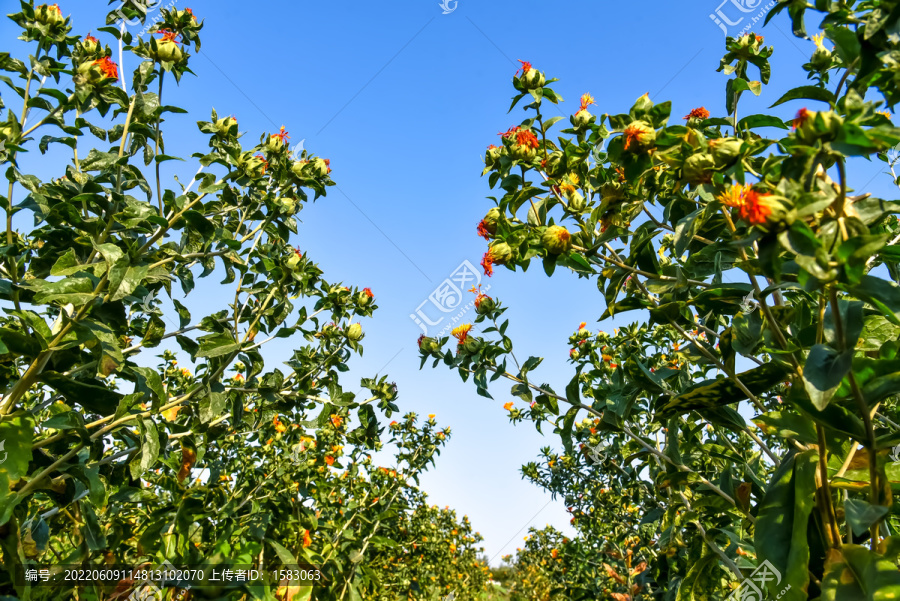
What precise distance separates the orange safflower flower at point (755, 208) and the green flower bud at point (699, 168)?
7.5 inches

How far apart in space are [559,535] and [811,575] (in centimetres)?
637

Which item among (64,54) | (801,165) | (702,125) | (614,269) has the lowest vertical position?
(801,165)

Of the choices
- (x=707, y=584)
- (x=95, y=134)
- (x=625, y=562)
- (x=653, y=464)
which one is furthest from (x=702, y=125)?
(x=625, y=562)

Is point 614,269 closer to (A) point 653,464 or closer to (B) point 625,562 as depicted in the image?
(A) point 653,464

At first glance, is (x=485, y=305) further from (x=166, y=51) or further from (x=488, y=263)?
(x=166, y=51)

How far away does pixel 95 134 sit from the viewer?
7.32ft

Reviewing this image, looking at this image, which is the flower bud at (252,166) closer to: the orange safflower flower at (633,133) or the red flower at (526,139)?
the red flower at (526,139)

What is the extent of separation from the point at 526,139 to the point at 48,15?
87.6 inches

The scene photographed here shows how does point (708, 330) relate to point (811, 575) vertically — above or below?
above

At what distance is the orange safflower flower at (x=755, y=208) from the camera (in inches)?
32.7

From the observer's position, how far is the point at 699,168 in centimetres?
108

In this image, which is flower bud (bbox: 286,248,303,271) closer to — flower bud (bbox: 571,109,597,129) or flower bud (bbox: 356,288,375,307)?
flower bud (bbox: 356,288,375,307)

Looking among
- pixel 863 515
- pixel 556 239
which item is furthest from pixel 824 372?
pixel 556 239

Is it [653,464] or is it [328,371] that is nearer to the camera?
[653,464]
